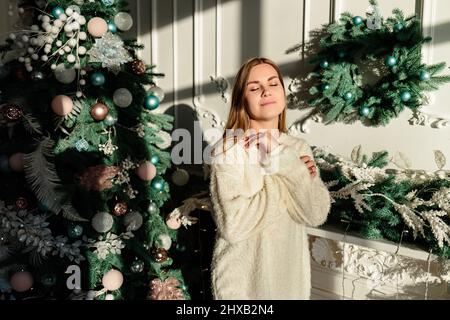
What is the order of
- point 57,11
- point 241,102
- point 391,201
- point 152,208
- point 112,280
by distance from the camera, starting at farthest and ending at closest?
1. point 152,208
2. point 112,280
3. point 57,11
4. point 391,201
5. point 241,102

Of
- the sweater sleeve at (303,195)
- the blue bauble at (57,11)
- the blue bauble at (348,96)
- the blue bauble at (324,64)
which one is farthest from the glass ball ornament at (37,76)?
the blue bauble at (348,96)

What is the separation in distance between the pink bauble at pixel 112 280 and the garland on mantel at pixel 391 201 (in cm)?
111

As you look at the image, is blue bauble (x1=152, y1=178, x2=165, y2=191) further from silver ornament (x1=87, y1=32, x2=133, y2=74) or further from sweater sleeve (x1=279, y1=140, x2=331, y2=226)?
sweater sleeve (x1=279, y1=140, x2=331, y2=226)

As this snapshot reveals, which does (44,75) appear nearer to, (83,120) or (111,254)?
(83,120)

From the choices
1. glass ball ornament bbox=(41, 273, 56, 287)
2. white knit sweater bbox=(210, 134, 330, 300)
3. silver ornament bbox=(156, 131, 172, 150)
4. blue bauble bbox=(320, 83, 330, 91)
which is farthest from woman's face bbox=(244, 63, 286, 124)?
glass ball ornament bbox=(41, 273, 56, 287)

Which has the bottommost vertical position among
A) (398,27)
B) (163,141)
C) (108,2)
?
(163,141)

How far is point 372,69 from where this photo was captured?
6.63ft

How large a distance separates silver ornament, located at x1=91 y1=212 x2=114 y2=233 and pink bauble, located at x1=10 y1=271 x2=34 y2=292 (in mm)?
452

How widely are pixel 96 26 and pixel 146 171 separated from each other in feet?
2.44

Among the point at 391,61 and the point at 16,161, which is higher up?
the point at 391,61

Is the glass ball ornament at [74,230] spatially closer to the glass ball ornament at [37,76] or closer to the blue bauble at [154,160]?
the blue bauble at [154,160]

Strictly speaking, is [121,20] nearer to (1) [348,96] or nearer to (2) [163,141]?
(2) [163,141]

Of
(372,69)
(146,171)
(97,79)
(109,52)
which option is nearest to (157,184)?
(146,171)

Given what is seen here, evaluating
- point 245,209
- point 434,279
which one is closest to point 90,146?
point 245,209
